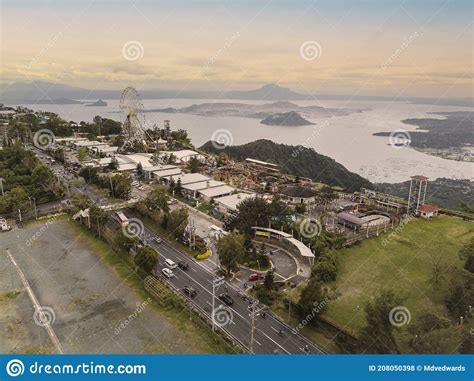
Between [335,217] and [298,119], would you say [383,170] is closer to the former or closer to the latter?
[335,217]

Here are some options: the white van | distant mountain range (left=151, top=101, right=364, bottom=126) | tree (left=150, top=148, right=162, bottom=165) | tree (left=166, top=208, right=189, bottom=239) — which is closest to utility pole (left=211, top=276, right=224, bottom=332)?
the white van

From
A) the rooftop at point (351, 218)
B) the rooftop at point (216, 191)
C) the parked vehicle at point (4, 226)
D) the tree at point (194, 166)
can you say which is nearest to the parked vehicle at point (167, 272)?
the rooftop at point (216, 191)

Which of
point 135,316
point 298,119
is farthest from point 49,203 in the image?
point 298,119

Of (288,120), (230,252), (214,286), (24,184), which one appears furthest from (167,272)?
(288,120)

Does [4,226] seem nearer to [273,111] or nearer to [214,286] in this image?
[214,286]

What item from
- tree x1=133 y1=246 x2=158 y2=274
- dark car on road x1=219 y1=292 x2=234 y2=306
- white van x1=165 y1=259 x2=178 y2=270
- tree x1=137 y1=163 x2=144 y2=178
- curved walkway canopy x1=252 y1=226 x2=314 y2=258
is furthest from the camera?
tree x1=137 y1=163 x2=144 y2=178

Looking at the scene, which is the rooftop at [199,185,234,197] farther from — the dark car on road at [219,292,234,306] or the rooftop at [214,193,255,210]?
the dark car on road at [219,292,234,306]
